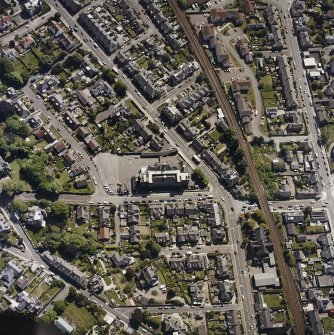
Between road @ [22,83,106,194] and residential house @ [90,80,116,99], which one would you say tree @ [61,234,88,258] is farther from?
residential house @ [90,80,116,99]

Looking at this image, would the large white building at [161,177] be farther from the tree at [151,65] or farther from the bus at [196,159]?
the tree at [151,65]

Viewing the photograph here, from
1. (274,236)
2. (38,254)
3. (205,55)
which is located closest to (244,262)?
(274,236)

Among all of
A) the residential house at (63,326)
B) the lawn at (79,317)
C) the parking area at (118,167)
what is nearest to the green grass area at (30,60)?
the parking area at (118,167)

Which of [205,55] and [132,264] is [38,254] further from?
[205,55]

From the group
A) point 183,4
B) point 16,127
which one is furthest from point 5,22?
point 183,4

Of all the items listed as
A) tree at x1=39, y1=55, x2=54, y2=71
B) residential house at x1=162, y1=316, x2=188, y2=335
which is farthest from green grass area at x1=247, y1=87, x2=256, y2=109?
residential house at x1=162, y1=316, x2=188, y2=335

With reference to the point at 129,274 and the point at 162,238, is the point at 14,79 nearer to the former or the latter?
the point at 162,238
